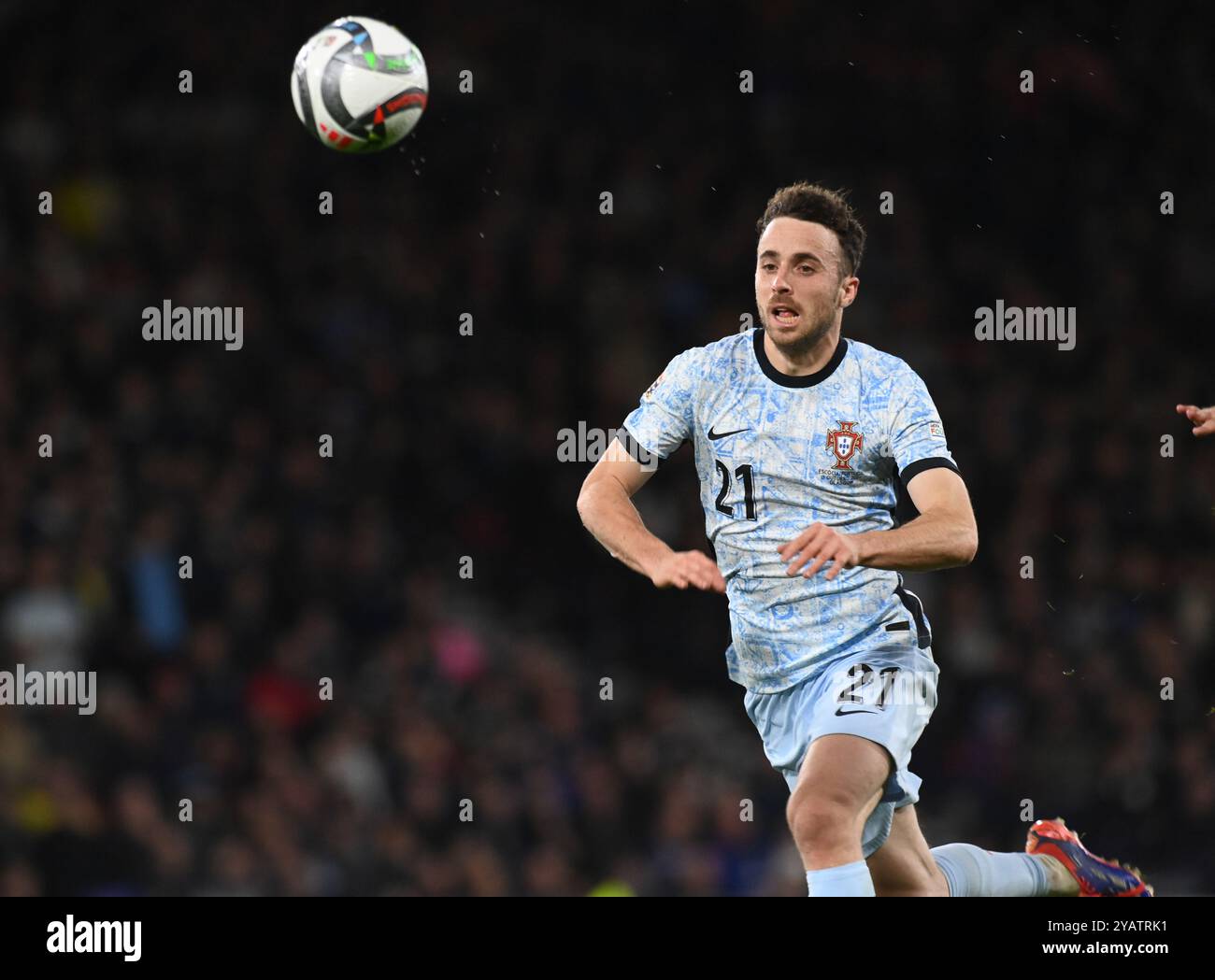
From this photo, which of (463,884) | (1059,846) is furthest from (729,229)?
(1059,846)

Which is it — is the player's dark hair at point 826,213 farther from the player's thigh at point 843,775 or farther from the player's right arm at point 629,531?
the player's thigh at point 843,775

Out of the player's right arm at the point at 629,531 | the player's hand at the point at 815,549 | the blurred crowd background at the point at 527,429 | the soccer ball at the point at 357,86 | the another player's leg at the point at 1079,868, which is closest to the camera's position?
the player's hand at the point at 815,549

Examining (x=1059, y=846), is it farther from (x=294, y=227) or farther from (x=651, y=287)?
(x=294, y=227)

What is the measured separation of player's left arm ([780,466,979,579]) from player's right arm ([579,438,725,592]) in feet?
0.82

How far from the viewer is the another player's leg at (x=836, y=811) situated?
4547 mm

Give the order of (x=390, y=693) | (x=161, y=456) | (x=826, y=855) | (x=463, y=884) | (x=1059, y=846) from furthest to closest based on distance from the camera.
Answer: (x=161, y=456), (x=390, y=693), (x=463, y=884), (x=1059, y=846), (x=826, y=855)

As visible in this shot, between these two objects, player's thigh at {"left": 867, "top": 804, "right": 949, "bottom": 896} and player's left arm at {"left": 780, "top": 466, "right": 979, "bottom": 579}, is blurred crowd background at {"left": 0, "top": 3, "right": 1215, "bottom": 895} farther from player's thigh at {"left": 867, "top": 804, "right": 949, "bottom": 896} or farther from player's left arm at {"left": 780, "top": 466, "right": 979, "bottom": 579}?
player's left arm at {"left": 780, "top": 466, "right": 979, "bottom": 579}

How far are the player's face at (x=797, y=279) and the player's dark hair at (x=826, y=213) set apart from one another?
3cm

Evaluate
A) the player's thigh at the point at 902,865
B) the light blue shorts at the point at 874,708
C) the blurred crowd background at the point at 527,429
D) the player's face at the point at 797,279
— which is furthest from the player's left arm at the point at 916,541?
the blurred crowd background at the point at 527,429

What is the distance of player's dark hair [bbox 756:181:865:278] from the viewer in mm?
5184

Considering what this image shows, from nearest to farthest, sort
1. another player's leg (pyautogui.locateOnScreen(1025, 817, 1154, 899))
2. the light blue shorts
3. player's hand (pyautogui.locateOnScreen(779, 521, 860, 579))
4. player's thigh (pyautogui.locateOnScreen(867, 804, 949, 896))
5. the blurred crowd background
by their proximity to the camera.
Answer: player's hand (pyautogui.locateOnScreen(779, 521, 860, 579))
the light blue shorts
player's thigh (pyautogui.locateOnScreen(867, 804, 949, 896))
another player's leg (pyautogui.locateOnScreen(1025, 817, 1154, 899))
the blurred crowd background

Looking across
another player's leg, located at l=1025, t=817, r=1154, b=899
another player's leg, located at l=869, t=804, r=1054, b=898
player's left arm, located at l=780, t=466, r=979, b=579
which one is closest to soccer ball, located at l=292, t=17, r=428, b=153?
player's left arm, located at l=780, t=466, r=979, b=579

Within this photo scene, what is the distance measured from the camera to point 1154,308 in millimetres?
11680

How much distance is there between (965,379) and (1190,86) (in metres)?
3.31
